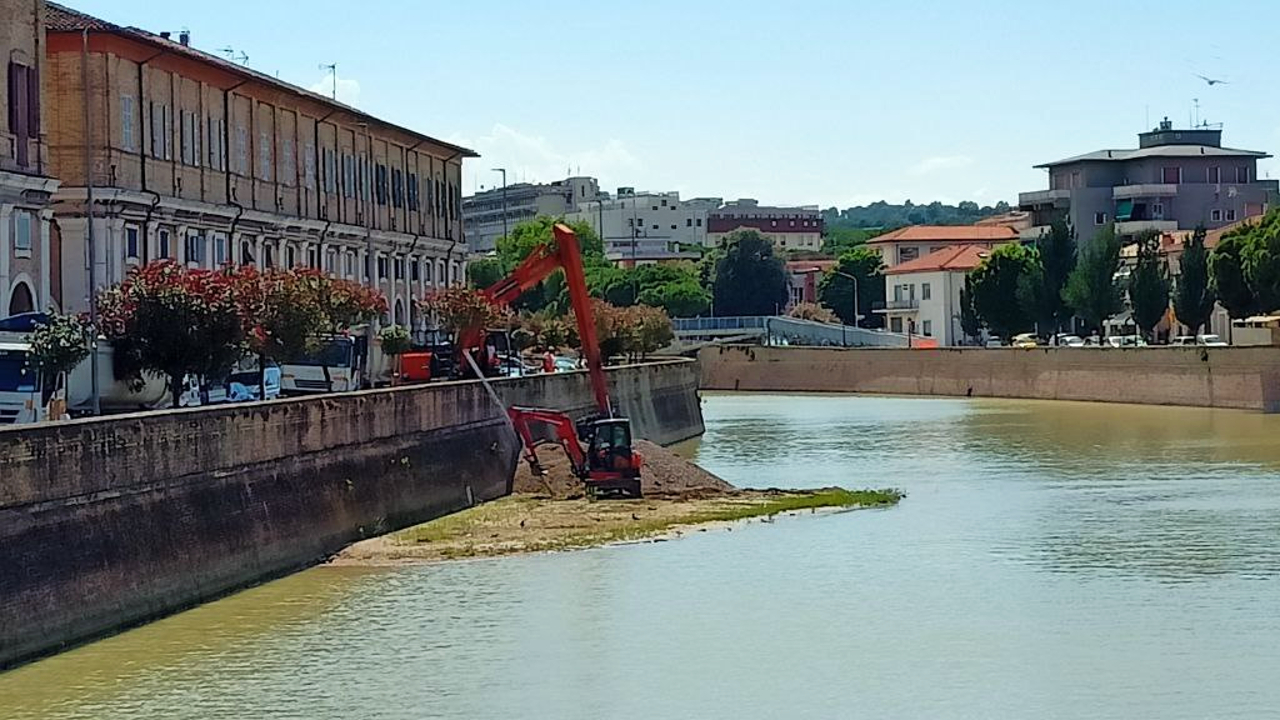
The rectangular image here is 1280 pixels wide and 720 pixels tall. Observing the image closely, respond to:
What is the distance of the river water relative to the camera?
24672 millimetres

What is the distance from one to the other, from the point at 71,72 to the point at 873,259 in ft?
360

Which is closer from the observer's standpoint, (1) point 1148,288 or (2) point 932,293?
(1) point 1148,288

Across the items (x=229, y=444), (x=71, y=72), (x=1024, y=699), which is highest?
(x=71, y=72)

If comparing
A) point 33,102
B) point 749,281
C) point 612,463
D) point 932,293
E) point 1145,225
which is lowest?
point 612,463

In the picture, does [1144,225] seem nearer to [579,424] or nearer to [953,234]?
[953,234]

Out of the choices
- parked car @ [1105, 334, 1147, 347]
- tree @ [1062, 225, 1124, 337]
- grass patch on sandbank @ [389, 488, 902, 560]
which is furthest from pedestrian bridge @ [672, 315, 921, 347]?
grass patch on sandbank @ [389, 488, 902, 560]

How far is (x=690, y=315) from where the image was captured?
148125mm

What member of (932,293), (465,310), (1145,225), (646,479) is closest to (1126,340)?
(1145,225)

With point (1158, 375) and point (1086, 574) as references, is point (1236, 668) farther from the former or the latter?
point (1158, 375)

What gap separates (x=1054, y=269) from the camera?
10500cm

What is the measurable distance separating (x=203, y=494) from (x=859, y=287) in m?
125

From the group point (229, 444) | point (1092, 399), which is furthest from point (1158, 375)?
point (229, 444)

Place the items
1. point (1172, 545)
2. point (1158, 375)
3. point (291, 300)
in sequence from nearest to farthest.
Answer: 1. point (1172, 545)
2. point (291, 300)
3. point (1158, 375)

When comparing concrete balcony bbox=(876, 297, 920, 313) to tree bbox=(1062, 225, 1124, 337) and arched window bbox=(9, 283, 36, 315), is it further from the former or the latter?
arched window bbox=(9, 283, 36, 315)
